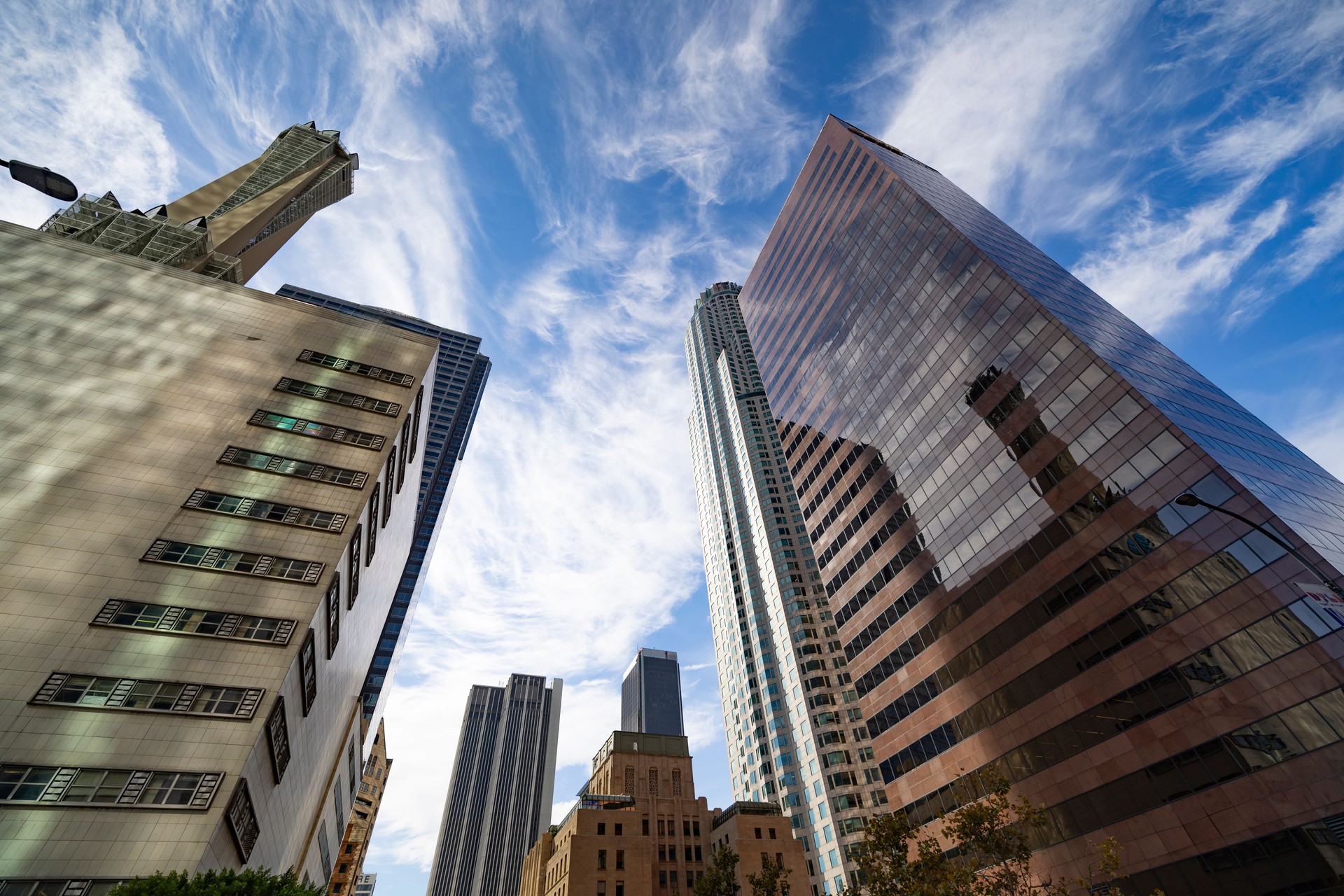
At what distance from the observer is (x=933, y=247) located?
60.2 m

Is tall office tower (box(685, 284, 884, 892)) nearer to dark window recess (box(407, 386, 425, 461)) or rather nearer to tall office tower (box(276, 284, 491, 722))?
dark window recess (box(407, 386, 425, 461))

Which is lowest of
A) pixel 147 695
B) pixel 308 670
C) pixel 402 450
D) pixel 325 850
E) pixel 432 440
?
pixel 147 695

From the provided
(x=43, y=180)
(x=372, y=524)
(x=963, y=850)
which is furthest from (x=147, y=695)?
(x=963, y=850)

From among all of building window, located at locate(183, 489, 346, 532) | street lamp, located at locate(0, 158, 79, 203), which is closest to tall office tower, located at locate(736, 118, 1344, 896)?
street lamp, located at locate(0, 158, 79, 203)

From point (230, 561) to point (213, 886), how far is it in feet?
73.5

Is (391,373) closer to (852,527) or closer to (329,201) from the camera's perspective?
(852,527)

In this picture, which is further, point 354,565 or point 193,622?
point 354,565

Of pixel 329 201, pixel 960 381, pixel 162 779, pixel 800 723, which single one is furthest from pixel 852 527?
pixel 329 201

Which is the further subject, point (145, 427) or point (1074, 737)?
point (145, 427)

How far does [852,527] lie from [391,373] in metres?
50.6

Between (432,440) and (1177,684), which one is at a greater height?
(432,440)

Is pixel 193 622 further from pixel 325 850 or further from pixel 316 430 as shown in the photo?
pixel 325 850

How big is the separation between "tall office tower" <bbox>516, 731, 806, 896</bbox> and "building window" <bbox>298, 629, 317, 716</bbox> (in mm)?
44067

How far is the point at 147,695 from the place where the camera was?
30.3m
